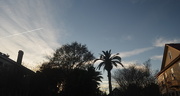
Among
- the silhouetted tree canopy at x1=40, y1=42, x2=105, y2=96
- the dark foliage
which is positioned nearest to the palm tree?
the silhouetted tree canopy at x1=40, y1=42, x2=105, y2=96

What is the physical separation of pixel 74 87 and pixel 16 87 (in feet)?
36.0

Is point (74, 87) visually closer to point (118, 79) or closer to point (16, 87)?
point (16, 87)

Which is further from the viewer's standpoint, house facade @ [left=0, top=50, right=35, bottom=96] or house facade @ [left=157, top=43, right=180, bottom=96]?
house facade @ [left=157, top=43, right=180, bottom=96]

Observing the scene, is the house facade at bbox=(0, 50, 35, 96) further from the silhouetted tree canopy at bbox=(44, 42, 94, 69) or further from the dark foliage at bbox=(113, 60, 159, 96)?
the dark foliage at bbox=(113, 60, 159, 96)

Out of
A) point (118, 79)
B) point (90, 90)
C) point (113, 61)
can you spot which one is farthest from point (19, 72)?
point (118, 79)

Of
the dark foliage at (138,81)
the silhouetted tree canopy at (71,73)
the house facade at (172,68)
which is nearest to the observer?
the house facade at (172,68)

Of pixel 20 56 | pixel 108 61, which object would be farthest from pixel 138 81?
pixel 20 56

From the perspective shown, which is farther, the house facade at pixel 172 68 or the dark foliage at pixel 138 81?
the dark foliage at pixel 138 81

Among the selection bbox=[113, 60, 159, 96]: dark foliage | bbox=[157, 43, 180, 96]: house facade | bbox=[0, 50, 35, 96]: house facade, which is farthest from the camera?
bbox=[113, 60, 159, 96]: dark foliage

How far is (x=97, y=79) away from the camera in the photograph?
123ft

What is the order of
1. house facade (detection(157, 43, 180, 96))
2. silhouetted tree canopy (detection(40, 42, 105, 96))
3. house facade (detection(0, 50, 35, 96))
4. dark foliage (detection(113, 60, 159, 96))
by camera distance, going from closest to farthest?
house facade (detection(0, 50, 35, 96))
house facade (detection(157, 43, 180, 96))
silhouetted tree canopy (detection(40, 42, 105, 96))
dark foliage (detection(113, 60, 159, 96))

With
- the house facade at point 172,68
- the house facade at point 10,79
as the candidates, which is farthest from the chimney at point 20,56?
the house facade at point 172,68

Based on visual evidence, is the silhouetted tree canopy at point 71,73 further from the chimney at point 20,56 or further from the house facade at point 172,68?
the house facade at point 172,68

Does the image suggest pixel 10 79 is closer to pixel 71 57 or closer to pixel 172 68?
pixel 71 57
